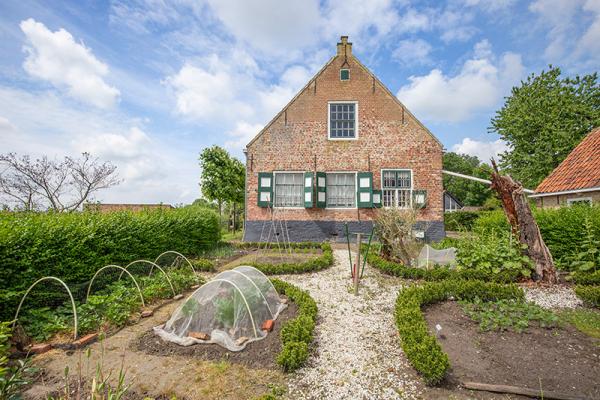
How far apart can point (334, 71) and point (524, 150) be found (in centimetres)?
1456

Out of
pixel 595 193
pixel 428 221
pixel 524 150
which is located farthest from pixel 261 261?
pixel 524 150

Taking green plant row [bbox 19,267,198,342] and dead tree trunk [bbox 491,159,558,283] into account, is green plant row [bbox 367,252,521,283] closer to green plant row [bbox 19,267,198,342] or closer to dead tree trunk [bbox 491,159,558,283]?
dead tree trunk [bbox 491,159,558,283]

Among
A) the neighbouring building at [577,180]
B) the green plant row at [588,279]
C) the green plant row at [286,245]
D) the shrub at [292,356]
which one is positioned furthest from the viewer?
the green plant row at [286,245]

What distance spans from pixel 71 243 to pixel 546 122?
24.2 m

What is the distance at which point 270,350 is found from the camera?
12.1 feet

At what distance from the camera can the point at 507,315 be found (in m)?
4.70

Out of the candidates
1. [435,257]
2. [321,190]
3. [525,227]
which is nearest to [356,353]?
[435,257]

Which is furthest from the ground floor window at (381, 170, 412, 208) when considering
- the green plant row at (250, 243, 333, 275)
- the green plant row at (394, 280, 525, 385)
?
the green plant row at (394, 280, 525, 385)

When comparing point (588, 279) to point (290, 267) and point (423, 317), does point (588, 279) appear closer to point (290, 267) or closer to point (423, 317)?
point (423, 317)

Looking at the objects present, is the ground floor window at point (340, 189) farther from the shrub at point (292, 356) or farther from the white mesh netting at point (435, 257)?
the shrub at point (292, 356)

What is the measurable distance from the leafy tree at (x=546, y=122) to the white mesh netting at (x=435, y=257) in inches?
591

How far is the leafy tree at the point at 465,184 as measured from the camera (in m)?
44.4

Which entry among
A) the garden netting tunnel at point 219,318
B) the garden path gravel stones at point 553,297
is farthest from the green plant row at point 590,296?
the garden netting tunnel at point 219,318

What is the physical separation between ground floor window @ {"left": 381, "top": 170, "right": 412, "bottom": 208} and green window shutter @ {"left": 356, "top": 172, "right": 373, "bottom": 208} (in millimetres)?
756
